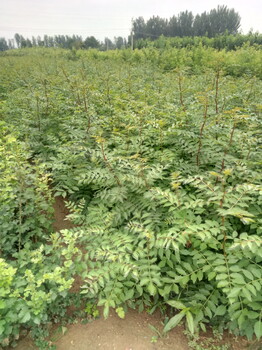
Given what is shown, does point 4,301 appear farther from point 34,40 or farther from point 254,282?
point 34,40

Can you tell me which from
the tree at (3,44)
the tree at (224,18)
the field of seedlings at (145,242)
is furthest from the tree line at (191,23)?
the field of seedlings at (145,242)

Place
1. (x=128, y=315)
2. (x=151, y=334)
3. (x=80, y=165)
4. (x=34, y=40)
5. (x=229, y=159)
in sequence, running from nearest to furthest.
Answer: (x=151, y=334), (x=128, y=315), (x=229, y=159), (x=80, y=165), (x=34, y=40)

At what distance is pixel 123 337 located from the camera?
1.89 metres

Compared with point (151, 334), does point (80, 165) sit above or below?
above

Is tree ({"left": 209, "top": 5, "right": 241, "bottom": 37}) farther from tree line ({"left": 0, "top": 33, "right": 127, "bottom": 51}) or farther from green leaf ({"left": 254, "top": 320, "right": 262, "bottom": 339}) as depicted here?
green leaf ({"left": 254, "top": 320, "right": 262, "bottom": 339})

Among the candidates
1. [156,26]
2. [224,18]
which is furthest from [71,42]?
[224,18]

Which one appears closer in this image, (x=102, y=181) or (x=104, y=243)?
(x=104, y=243)

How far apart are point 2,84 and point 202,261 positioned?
6.87m

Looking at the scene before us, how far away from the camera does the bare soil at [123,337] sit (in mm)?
1816

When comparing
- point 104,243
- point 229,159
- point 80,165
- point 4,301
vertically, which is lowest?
point 4,301

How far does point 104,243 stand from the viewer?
1916 mm

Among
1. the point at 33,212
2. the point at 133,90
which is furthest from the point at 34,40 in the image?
the point at 33,212

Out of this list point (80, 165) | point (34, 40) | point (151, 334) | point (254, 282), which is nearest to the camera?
point (254, 282)

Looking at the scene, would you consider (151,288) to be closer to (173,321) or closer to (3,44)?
(173,321)
